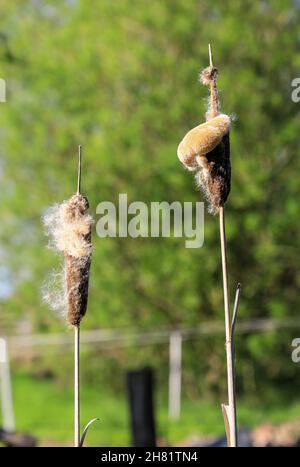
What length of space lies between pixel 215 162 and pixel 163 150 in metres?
14.1

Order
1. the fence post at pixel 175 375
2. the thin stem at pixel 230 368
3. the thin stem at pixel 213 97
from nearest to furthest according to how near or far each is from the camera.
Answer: the thin stem at pixel 230 368, the thin stem at pixel 213 97, the fence post at pixel 175 375

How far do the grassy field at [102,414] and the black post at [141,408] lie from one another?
4666 millimetres

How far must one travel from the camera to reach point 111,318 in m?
16.3

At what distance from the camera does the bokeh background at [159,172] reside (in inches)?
631

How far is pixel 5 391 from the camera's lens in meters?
14.5

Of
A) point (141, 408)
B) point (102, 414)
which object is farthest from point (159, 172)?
point (141, 408)

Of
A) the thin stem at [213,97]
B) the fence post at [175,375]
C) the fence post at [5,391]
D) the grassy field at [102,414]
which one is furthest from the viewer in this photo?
the fence post at [175,375]

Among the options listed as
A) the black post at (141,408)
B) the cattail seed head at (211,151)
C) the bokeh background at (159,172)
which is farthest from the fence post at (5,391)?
the cattail seed head at (211,151)

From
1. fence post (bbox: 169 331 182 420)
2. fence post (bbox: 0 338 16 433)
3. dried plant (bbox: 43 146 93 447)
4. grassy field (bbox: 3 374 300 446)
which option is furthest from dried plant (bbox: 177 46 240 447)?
fence post (bbox: 169 331 182 420)

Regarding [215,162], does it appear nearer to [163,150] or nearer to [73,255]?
[73,255]

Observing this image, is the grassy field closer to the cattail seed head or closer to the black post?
the black post

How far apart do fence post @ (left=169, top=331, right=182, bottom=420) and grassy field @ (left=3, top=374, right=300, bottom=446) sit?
0.19 metres

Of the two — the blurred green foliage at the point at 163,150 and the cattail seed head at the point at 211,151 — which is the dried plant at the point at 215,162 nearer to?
the cattail seed head at the point at 211,151
